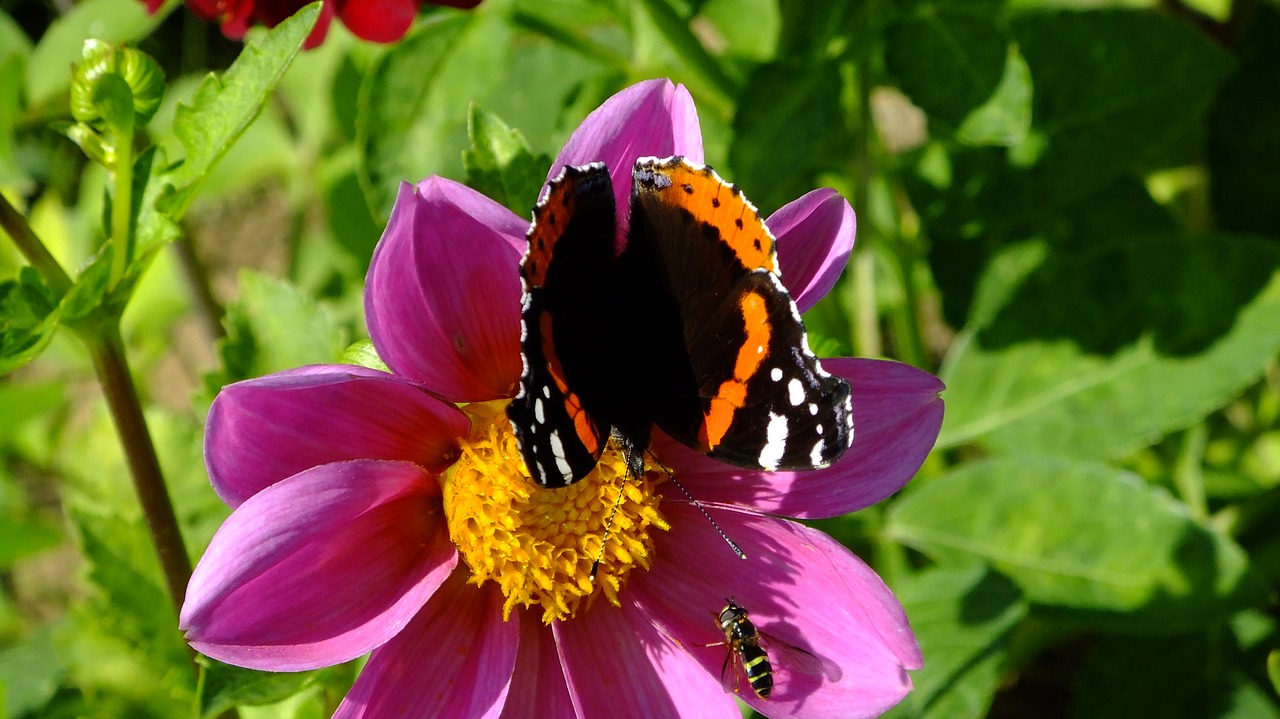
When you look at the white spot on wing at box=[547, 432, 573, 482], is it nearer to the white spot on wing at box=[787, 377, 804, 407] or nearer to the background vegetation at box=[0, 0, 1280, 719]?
the white spot on wing at box=[787, 377, 804, 407]

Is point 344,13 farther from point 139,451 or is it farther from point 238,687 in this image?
point 238,687

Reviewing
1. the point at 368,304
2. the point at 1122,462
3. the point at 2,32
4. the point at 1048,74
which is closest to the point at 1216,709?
the point at 1122,462

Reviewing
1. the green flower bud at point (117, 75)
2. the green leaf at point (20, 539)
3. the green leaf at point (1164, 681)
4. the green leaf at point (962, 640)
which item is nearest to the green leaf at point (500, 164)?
the green flower bud at point (117, 75)

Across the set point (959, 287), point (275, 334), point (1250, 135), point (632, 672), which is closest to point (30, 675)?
point (275, 334)

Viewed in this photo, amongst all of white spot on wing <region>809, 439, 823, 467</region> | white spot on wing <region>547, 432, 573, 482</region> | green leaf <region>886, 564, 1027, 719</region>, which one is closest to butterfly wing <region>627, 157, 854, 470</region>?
white spot on wing <region>809, 439, 823, 467</region>

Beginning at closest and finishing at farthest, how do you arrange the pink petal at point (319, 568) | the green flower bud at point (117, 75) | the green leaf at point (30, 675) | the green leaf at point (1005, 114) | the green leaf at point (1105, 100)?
1. the pink petal at point (319, 568)
2. the green flower bud at point (117, 75)
3. the green leaf at point (1005, 114)
4. the green leaf at point (30, 675)
5. the green leaf at point (1105, 100)

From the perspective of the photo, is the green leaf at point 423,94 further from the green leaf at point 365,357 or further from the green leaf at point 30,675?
the green leaf at point 30,675
